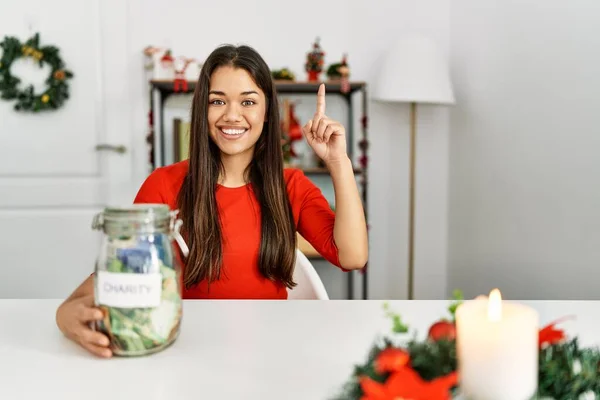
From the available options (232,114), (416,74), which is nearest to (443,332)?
(232,114)

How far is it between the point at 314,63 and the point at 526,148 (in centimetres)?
110

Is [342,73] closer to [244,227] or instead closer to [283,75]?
[283,75]

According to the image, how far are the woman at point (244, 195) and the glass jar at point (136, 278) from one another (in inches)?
21.2

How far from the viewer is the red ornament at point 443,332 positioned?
0.58 meters

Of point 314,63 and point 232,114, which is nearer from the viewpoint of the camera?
point 232,114

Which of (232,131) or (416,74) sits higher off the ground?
(416,74)

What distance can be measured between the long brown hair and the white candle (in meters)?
0.85

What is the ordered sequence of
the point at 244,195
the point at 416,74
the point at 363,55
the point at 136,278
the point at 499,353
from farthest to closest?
1. the point at 363,55
2. the point at 416,74
3. the point at 244,195
4. the point at 136,278
5. the point at 499,353

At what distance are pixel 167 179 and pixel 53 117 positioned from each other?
1860 millimetres

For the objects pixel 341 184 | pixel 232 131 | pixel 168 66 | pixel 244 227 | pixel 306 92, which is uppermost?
pixel 168 66

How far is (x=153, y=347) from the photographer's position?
2.46 ft

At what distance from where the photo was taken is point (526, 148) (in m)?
2.30

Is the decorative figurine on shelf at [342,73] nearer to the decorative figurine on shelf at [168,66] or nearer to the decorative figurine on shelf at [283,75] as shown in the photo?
the decorative figurine on shelf at [283,75]

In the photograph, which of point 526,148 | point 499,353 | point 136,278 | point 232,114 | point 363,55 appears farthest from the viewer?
point 363,55
